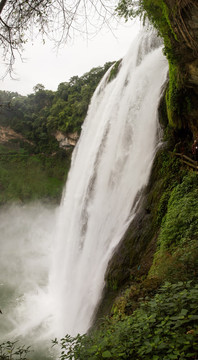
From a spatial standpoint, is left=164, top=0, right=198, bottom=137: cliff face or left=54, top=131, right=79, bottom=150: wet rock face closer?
left=164, top=0, right=198, bottom=137: cliff face

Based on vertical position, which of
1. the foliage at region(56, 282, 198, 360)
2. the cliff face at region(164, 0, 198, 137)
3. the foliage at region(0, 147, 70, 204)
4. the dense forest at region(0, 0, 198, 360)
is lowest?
the foliage at region(56, 282, 198, 360)

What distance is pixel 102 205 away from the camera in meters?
8.27

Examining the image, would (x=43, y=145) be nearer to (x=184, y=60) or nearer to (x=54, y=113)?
(x=54, y=113)

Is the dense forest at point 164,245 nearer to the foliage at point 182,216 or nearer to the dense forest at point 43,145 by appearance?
the foliage at point 182,216

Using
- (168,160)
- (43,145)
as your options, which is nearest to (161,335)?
(168,160)

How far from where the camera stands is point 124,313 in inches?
144

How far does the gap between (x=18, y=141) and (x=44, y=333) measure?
28.0 meters

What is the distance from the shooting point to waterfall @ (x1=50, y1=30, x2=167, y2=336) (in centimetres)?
684

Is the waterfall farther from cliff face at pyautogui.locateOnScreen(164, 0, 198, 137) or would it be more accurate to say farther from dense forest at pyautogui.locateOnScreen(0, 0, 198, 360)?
cliff face at pyautogui.locateOnScreen(164, 0, 198, 137)

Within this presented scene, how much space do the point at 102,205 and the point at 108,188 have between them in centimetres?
67

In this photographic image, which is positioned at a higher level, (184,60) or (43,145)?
(43,145)

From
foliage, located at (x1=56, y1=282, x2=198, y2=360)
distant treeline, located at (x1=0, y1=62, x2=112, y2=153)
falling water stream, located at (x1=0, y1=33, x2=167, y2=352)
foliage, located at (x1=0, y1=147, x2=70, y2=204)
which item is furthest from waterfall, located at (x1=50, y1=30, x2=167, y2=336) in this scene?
distant treeline, located at (x1=0, y1=62, x2=112, y2=153)

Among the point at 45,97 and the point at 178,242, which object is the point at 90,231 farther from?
the point at 45,97

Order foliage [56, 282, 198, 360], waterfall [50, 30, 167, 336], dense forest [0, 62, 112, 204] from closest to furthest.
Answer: foliage [56, 282, 198, 360] → waterfall [50, 30, 167, 336] → dense forest [0, 62, 112, 204]
